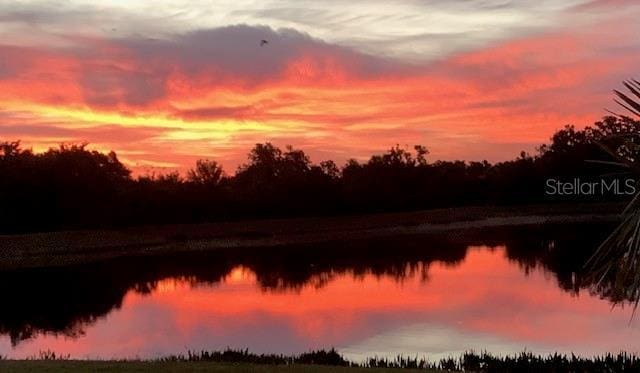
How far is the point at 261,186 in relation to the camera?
74.2 metres

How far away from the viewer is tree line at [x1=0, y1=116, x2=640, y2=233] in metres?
55.3

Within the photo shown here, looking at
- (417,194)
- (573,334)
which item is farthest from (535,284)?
(417,194)

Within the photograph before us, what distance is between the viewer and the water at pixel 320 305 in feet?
78.2

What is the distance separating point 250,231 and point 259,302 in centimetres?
3067

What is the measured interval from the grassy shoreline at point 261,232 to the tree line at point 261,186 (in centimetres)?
164

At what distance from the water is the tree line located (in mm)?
7590

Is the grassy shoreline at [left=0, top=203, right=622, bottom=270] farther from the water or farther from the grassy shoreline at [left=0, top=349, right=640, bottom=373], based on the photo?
the grassy shoreline at [left=0, top=349, right=640, bottom=373]

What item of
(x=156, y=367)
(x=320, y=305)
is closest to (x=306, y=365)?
(x=156, y=367)

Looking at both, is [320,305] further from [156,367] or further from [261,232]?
[261,232]

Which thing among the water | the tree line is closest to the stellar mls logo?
the tree line

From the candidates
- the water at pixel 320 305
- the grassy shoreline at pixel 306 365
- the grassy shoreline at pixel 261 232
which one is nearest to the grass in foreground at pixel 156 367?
the grassy shoreline at pixel 306 365

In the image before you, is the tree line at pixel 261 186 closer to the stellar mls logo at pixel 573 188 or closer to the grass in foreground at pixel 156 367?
the stellar mls logo at pixel 573 188

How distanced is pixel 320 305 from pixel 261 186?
43.4 meters

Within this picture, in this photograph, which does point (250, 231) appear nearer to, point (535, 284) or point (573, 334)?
point (535, 284)
